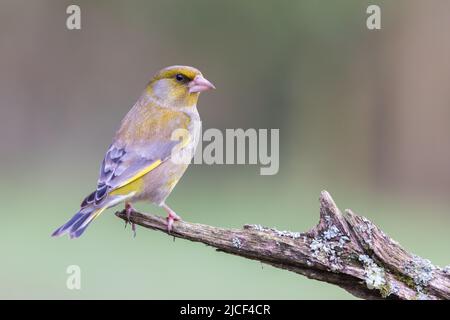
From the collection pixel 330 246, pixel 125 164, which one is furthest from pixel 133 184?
pixel 330 246

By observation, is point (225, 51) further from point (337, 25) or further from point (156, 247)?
point (156, 247)

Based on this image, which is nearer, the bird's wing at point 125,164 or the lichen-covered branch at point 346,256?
the lichen-covered branch at point 346,256

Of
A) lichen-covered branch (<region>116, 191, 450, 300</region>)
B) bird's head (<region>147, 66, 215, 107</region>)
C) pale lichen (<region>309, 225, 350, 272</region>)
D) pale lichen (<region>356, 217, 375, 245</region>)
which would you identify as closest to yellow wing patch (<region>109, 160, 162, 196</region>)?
bird's head (<region>147, 66, 215, 107</region>)

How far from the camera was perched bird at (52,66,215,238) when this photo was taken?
4.69m

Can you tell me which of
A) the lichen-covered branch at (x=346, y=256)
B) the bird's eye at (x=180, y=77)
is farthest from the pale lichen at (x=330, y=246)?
the bird's eye at (x=180, y=77)

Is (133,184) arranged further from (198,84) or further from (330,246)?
(330,246)

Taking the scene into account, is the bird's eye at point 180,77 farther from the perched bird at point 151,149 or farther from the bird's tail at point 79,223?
the bird's tail at point 79,223

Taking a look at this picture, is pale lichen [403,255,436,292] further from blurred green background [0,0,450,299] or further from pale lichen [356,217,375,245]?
blurred green background [0,0,450,299]

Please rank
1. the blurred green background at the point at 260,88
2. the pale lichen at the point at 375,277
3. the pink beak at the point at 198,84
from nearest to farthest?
the pale lichen at the point at 375,277
the pink beak at the point at 198,84
the blurred green background at the point at 260,88

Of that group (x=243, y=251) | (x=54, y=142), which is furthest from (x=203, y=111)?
(x=243, y=251)

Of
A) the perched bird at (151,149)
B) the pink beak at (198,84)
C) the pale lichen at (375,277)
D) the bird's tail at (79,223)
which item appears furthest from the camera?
the pink beak at (198,84)

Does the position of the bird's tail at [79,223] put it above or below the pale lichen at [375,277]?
above

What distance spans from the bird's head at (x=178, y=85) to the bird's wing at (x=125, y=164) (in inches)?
16.2

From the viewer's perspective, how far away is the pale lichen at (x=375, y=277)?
3771mm
